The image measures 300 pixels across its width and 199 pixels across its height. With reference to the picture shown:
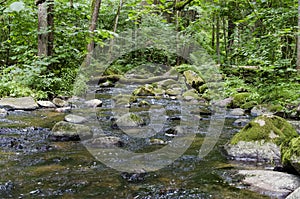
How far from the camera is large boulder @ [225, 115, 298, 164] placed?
4230mm

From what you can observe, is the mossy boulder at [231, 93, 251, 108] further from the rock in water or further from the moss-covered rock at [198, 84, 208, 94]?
the rock in water

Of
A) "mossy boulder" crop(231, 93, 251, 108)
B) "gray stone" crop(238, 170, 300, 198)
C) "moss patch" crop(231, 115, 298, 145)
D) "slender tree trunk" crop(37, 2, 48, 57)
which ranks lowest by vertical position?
"mossy boulder" crop(231, 93, 251, 108)

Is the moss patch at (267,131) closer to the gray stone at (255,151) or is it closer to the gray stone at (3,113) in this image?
the gray stone at (255,151)

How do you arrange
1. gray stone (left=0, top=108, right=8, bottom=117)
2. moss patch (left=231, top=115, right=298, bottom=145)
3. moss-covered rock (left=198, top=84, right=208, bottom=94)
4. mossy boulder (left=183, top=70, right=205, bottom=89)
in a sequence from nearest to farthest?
moss patch (left=231, top=115, right=298, bottom=145) → gray stone (left=0, top=108, right=8, bottom=117) → moss-covered rock (left=198, top=84, right=208, bottom=94) → mossy boulder (left=183, top=70, right=205, bottom=89)

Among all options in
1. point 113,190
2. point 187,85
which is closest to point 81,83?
point 187,85

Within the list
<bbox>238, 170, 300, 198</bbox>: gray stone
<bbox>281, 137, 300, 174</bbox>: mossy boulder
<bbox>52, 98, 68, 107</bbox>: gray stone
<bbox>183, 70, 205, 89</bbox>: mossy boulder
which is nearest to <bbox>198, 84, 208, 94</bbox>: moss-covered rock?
<bbox>183, 70, 205, 89</bbox>: mossy boulder

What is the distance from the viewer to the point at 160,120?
7078mm

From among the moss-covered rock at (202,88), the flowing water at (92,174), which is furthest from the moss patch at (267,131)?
the moss-covered rock at (202,88)

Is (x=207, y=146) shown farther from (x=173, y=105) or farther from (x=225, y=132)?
(x=173, y=105)

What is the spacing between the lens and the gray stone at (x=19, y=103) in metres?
7.78

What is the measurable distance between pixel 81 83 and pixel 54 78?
6.06 feet

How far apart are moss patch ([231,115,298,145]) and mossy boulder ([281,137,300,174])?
35.6 inches

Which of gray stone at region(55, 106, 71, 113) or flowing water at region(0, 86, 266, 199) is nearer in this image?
flowing water at region(0, 86, 266, 199)

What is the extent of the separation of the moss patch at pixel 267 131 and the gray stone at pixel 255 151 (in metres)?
0.07
